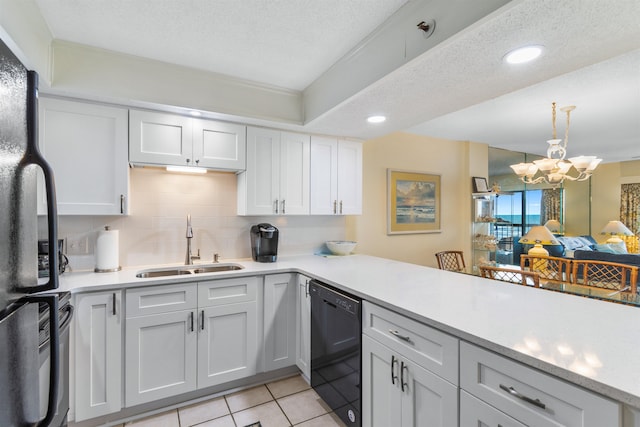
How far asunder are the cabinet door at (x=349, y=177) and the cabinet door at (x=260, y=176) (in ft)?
2.29

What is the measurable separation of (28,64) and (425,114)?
2.58m

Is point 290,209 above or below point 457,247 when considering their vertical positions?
above

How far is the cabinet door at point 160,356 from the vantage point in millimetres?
1977

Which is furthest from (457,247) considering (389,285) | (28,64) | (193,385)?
(28,64)

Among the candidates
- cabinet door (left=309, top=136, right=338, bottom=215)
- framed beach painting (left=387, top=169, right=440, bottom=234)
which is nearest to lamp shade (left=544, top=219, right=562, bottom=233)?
framed beach painting (left=387, top=169, right=440, bottom=234)

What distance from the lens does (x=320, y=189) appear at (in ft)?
10.0

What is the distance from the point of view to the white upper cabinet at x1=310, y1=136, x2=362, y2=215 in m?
3.03

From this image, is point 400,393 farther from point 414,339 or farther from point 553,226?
point 553,226

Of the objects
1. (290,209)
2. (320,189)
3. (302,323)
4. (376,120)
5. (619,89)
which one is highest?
(619,89)

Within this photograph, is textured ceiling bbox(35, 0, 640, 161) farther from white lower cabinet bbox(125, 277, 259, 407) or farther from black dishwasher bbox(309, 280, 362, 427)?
white lower cabinet bbox(125, 277, 259, 407)

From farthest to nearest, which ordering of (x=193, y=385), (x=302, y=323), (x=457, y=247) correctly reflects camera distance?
(x=457, y=247)
(x=302, y=323)
(x=193, y=385)

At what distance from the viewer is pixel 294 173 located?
2.91m

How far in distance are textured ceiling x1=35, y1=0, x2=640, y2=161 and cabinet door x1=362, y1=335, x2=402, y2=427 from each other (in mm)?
1565

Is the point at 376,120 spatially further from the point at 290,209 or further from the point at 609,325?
the point at 609,325
